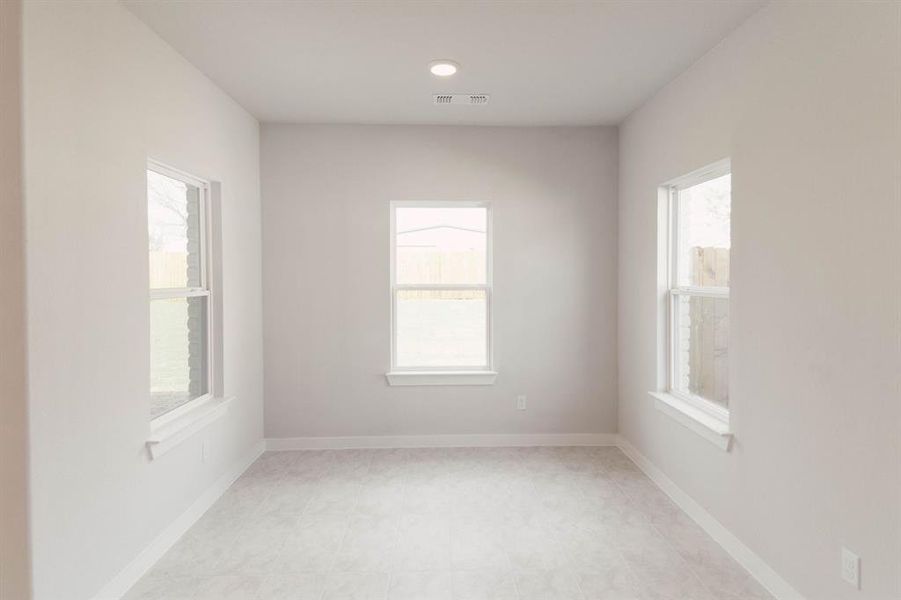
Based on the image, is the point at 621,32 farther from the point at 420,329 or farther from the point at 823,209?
the point at 420,329

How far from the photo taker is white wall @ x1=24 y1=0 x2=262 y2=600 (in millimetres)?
1893

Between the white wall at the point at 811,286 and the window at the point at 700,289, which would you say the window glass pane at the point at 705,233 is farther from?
the white wall at the point at 811,286

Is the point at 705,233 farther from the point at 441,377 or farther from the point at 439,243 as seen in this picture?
the point at 441,377

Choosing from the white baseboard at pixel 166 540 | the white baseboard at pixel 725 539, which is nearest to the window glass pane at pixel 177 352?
the white baseboard at pixel 166 540

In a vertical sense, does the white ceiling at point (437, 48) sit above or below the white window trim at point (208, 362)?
above

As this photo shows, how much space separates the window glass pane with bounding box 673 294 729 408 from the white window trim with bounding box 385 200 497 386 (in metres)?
1.47

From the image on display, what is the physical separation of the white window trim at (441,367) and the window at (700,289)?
1.43 meters

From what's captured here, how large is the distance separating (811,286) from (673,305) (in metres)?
1.44

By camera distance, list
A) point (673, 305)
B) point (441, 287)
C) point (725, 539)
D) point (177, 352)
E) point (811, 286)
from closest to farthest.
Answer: point (811, 286) → point (725, 539) → point (177, 352) → point (673, 305) → point (441, 287)

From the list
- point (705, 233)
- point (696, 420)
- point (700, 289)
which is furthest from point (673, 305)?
point (696, 420)

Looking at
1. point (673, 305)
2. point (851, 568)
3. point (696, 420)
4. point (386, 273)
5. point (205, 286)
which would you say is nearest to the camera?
point (851, 568)

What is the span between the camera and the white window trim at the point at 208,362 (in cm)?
275

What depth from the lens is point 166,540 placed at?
9.02 ft

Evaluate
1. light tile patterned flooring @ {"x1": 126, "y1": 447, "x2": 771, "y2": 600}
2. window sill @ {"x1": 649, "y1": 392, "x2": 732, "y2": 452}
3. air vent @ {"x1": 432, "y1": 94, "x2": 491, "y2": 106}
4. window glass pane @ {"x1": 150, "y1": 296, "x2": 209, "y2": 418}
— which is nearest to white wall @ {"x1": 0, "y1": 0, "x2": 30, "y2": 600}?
light tile patterned flooring @ {"x1": 126, "y1": 447, "x2": 771, "y2": 600}
